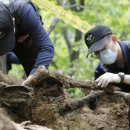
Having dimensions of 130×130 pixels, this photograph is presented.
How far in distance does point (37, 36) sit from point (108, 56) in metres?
0.85

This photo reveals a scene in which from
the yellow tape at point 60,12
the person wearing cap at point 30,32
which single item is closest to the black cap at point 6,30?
the person wearing cap at point 30,32

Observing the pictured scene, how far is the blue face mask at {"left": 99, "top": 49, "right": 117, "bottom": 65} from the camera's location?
4.96 meters

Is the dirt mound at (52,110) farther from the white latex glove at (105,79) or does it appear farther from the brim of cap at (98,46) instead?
the brim of cap at (98,46)

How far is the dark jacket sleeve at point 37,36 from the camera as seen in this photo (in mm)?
4809

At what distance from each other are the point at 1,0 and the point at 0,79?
99 cm

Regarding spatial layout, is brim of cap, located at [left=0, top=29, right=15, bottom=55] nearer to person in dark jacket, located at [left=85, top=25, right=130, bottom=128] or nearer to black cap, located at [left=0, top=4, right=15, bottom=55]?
black cap, located at [left=0, top=4, right=15, bottom=55]

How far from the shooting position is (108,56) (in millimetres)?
4957

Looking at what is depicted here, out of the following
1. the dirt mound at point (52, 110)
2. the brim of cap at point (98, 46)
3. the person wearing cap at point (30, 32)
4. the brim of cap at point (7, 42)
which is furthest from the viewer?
the brim of cap at point (98, 46)

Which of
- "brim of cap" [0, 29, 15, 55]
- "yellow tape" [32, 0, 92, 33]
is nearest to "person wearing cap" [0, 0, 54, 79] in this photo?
"brim of cap" [0, 29, 15, 55]

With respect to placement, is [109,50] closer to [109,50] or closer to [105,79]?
[109,50]

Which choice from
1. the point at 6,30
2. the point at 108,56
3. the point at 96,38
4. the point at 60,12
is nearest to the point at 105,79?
the point at 108,56

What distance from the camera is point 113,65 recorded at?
516cm

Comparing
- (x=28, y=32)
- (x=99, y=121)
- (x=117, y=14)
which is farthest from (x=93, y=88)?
(x=117, y=14)

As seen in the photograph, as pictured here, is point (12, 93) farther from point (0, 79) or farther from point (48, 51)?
point (48, 51)
